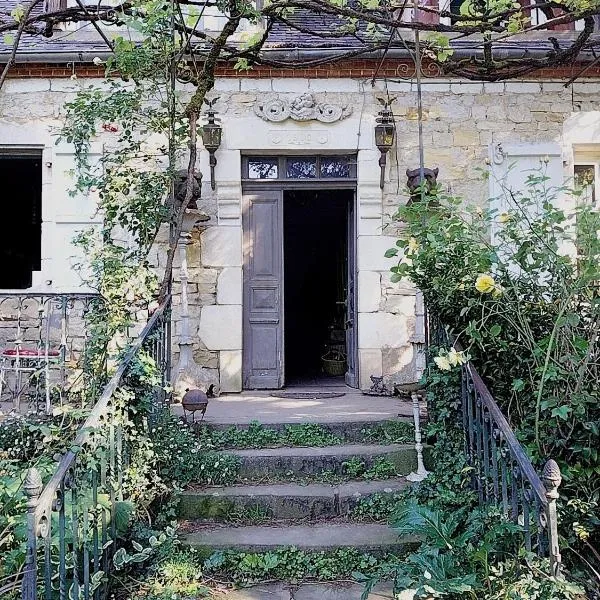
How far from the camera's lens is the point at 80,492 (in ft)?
8.21

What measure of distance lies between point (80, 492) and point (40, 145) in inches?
177

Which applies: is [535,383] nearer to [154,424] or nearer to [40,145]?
[154,424]

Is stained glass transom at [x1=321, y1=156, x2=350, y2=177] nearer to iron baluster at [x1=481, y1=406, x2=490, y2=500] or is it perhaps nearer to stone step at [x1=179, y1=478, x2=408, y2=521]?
stone step at [x1=179, y1=478, x2=408, y2=521]

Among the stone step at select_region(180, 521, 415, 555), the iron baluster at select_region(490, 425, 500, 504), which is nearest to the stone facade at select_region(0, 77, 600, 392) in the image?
the stone step at select_region(180, 521, 415, 555)

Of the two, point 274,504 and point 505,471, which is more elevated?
point 505,471

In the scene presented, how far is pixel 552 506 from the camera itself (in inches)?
84.4

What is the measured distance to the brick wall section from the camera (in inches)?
237

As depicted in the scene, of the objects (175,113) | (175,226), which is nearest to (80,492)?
(175,226)

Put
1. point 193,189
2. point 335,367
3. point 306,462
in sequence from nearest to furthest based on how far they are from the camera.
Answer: point 306,462 → point 193,189 → point 335,367

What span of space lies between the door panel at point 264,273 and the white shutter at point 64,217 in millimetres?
1465

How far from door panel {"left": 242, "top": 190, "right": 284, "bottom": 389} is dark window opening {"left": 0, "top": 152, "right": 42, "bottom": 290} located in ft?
13.6

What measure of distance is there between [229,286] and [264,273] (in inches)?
15.6

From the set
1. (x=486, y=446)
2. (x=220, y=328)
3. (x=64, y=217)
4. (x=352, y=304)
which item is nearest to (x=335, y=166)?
(x=352, y=304)

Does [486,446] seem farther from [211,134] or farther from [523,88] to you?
[523,88]
